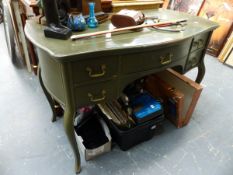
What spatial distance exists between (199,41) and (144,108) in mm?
550

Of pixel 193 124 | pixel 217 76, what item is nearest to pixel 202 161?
pixel 193 124

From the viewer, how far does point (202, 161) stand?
4.17 feet

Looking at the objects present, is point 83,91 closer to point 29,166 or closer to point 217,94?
point 29,166

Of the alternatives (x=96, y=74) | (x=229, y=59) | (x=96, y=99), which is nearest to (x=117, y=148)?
(x=96, y=99)

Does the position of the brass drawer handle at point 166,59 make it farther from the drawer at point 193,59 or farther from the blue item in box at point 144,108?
the blue item in box at point 144,108

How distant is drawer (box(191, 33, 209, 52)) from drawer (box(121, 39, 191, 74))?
6cm

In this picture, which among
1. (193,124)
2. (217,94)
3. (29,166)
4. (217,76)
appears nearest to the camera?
(29,166)

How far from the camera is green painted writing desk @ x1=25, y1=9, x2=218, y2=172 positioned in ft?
2.60

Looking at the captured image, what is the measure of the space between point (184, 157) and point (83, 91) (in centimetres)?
88

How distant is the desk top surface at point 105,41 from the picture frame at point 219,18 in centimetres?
148

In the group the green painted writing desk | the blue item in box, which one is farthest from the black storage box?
the green painted writing desk

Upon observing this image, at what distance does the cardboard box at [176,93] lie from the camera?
1.33 metres

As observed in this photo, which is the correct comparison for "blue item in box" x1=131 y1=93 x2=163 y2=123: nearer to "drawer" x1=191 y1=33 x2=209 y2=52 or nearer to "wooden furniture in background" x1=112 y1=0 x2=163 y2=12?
"drawer" x1=191 y1=33 x2=209 y2=52

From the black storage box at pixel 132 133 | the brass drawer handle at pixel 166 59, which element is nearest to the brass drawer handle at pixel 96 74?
the brass drawer handle at pixel 166 59
